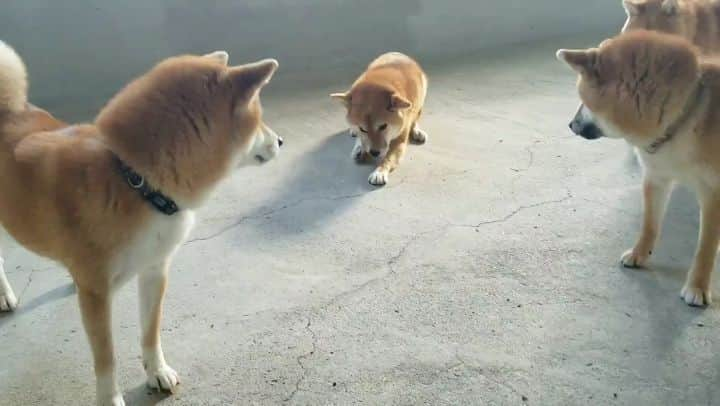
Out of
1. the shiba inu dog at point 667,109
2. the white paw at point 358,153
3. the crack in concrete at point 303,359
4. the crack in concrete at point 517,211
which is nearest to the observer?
the crack in concrete at point 303,359

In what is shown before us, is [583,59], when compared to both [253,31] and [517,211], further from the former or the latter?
[253,31]

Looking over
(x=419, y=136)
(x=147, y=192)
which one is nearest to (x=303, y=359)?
(x=147, y=192)

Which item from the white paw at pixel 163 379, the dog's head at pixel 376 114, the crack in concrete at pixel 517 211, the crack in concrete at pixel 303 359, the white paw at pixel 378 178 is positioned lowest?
the white paw at pixel 378 178

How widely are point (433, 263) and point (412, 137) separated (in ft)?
4.17

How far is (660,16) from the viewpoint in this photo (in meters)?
2.88

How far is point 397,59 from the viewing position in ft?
11.8

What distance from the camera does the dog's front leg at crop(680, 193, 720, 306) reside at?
2018 mm

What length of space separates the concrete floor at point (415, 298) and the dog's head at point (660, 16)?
2.02ft

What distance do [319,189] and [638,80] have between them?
1492mm

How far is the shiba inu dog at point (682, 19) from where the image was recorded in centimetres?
286

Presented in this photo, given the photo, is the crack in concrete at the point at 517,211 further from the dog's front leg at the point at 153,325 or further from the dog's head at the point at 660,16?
the dog's front leg at the point at 153,325

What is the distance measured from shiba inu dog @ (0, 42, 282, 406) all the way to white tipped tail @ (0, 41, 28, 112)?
0.50 feet

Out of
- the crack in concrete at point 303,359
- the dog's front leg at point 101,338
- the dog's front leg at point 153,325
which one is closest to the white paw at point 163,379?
the dog's front leg at point 153,325

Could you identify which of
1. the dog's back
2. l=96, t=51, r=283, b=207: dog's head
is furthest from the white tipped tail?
l=96, t=51, r=283, b=207: dog's head
